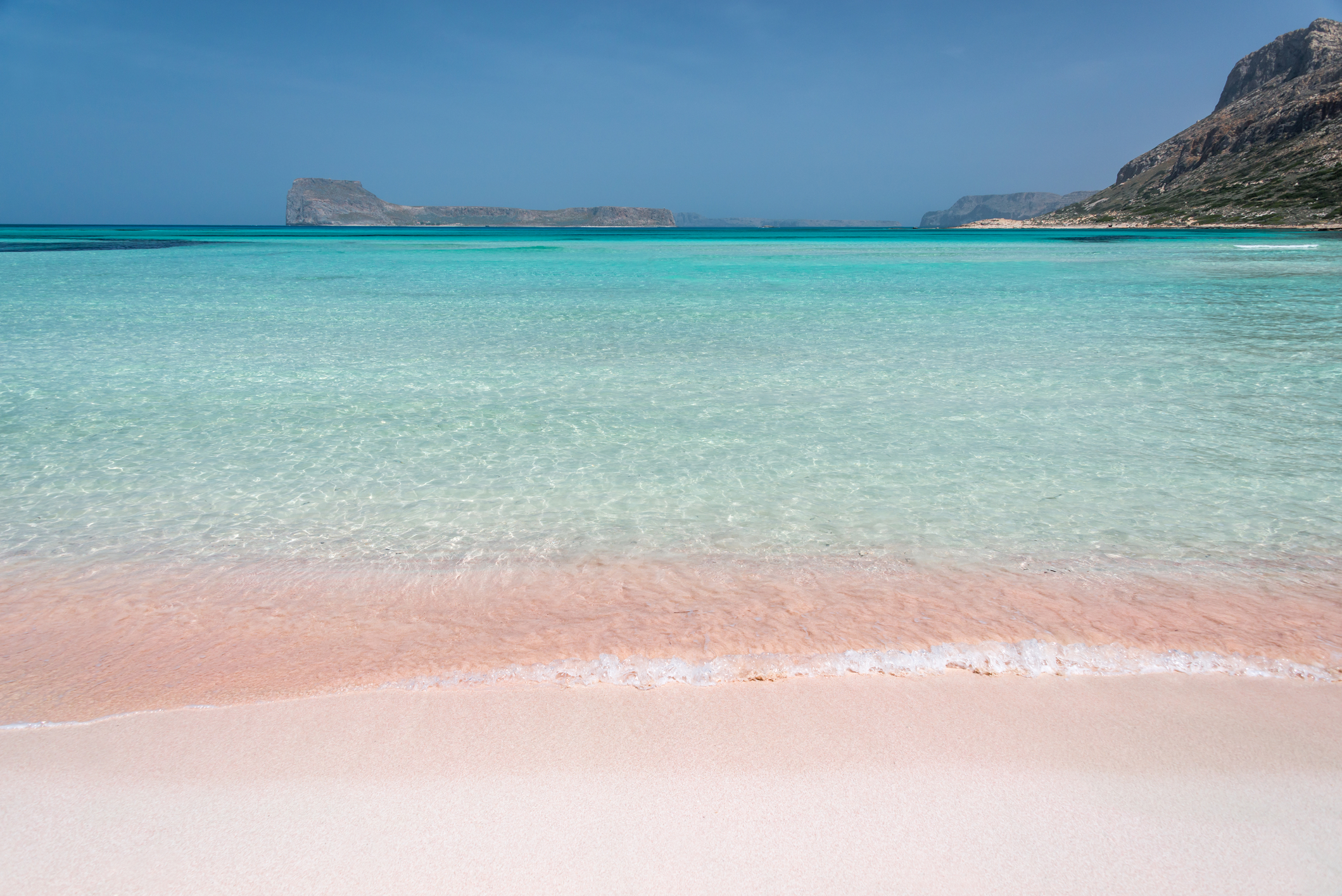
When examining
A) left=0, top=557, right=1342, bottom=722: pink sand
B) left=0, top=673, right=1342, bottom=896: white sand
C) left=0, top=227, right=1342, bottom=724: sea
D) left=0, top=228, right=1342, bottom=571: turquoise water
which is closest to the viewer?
left=0, top=673, right=1342, bottom=896: white sand

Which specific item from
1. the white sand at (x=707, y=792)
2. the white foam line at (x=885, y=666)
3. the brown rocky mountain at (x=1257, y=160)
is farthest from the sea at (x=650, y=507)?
the brown rocky mountain at (x=1257, y=160)

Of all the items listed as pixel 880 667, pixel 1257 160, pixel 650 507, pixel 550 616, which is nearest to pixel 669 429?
pixel 650 507

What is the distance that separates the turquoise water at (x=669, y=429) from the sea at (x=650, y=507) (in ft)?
0.15

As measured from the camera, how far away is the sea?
3281mm

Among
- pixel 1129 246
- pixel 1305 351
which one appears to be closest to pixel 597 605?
pixel 1305 351

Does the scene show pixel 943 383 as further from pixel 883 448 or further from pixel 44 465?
pixel 44 465

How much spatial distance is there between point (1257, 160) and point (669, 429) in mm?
116542

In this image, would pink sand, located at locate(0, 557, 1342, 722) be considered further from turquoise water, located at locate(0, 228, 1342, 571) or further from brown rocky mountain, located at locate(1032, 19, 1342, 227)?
brown rocky mountain, located at locate(1032, 19, 1342, 227)

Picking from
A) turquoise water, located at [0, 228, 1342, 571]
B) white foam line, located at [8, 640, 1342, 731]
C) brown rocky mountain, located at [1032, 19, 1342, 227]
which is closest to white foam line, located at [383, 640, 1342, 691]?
white foam line, located at [8, 640, 1342, 731]

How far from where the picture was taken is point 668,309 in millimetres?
15031

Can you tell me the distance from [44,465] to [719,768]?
20.6 feet

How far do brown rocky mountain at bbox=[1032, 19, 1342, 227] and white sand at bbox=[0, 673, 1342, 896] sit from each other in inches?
3143

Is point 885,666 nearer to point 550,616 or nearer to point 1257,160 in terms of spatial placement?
point 550,616

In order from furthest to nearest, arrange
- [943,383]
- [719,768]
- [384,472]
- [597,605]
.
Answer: [943,383]
[384,472]
[597,605]
[719,768]
